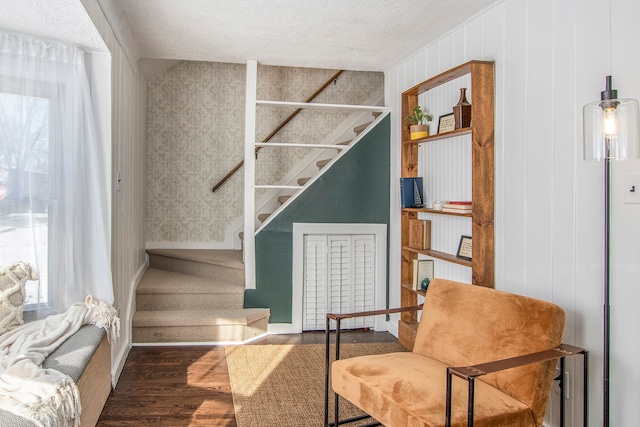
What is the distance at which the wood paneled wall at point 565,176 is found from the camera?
2225mm

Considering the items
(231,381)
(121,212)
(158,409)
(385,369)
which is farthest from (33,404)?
(121,212)

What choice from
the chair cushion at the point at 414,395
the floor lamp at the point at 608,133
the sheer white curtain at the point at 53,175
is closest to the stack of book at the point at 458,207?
the chair cushion at the point at 414,395

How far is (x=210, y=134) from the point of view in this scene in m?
5.58

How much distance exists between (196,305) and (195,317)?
0.93ft

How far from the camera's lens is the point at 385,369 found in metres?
2.44

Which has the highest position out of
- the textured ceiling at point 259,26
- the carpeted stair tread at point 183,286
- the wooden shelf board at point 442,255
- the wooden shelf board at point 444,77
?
the textured ceiling at point 259,26

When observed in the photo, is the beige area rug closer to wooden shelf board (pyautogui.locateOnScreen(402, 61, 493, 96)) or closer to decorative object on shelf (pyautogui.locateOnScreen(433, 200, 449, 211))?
decorative object on shelf (pyautogui.locateOnScreen(433, 200, 449, 211))

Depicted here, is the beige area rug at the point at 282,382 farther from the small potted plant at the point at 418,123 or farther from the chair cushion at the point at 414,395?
the small potted plant at the point at 418,123

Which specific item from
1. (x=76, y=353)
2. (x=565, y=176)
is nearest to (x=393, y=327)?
(x=565, y=176)

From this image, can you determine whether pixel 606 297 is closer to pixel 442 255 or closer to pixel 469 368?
pixel 469 368

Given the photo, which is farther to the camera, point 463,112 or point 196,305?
point 196,305

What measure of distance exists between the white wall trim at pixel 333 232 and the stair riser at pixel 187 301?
47 centimetres

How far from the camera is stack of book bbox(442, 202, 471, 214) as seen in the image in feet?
11.0

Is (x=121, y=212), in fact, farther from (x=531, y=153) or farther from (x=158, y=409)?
(x=531, y=153)
